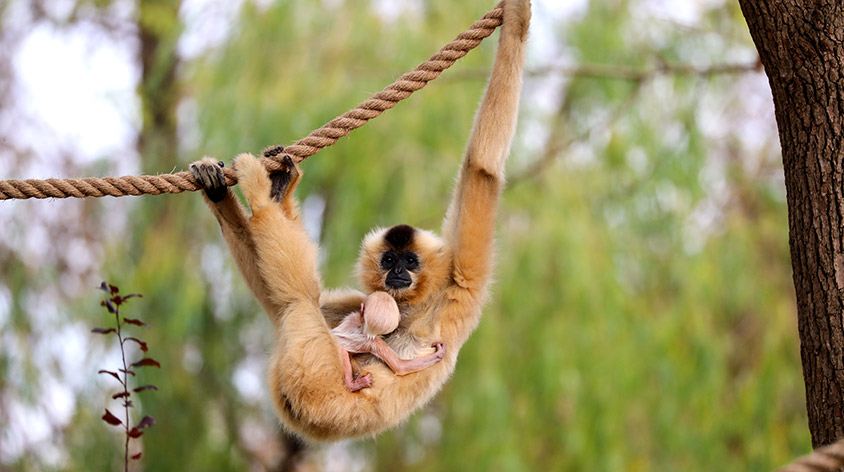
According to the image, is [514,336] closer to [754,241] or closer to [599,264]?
[599,264]

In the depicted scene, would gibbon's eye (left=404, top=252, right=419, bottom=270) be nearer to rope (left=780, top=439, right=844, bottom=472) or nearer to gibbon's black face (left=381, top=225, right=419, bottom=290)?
gibbon's black face (left=381, top=225, right=419, bottom=290)

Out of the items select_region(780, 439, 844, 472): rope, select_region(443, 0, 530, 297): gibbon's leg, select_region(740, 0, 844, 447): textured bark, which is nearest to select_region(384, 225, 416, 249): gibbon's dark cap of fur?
select_region(443, 0, 530, 297): gibbon's leg

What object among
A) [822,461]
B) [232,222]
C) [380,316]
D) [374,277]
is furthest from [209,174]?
[822,461]

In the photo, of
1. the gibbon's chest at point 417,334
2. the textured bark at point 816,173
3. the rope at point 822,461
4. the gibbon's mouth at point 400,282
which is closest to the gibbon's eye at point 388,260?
the gibbon's mouth at point 400,282

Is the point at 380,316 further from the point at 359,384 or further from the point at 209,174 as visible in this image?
the point at 209,174

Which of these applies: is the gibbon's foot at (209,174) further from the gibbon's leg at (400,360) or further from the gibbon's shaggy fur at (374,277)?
the gibbon's leg at (400,360)

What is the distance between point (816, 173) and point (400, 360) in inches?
67.5

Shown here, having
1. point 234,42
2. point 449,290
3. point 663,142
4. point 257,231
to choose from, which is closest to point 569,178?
point 663,142

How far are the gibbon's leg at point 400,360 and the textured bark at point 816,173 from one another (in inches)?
56.3

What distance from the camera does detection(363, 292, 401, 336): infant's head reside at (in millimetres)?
3807

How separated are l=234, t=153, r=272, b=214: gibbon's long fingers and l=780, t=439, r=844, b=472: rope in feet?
6.55

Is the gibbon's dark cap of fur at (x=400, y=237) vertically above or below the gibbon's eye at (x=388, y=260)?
above

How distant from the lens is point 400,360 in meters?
3.79

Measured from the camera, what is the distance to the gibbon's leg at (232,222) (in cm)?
350
